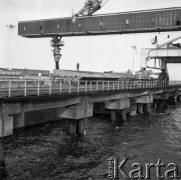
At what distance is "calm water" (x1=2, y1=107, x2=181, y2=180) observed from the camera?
1714 centimetres

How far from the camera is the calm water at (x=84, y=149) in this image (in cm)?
1714

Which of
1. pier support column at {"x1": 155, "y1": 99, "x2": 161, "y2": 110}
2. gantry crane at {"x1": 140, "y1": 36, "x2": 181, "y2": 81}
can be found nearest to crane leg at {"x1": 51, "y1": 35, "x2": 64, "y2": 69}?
gantry crane at {"x1": 140, "y1": 36, "x2": 181, "y2": 81}

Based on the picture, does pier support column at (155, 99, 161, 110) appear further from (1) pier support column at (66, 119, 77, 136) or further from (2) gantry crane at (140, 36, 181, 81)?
(1) pier support column at (66, 119, 77, 136)

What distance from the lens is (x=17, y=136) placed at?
2575cm

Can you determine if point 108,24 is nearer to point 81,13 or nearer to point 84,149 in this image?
point 81,13

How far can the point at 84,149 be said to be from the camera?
21.8 meters

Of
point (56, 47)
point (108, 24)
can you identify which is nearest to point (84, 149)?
point (108, 24)

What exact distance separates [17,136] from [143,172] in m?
14.1

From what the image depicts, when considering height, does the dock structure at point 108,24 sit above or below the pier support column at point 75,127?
above

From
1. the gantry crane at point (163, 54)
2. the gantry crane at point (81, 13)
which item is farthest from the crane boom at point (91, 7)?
the gantry crane at point (163, 54)

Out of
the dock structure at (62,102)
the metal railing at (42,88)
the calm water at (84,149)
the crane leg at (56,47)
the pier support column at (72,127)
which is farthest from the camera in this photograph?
the crane leg at (56,47)

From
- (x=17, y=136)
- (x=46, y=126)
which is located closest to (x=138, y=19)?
(x=46, y=126)

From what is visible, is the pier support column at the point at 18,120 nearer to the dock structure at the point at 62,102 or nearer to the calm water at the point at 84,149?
the dock structure at the point at 62,102

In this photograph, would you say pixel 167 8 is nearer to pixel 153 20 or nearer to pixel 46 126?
pixel 153 20
